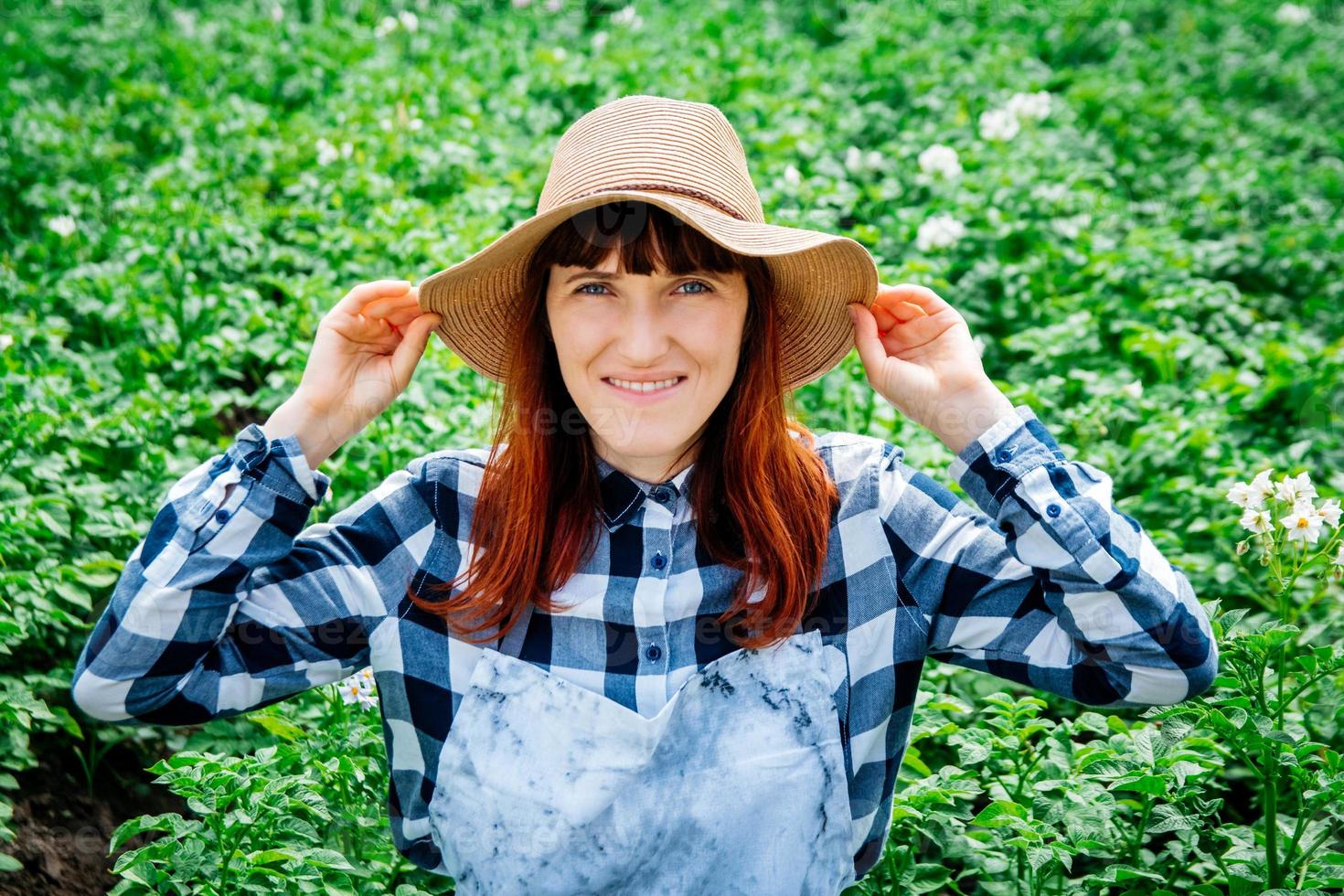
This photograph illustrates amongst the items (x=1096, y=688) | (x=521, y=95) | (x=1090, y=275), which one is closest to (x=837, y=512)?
(x=1096, y=688)

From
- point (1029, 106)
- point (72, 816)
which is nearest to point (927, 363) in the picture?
point (72, 816)

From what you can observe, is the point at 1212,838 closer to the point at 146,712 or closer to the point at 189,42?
the point at 146,712

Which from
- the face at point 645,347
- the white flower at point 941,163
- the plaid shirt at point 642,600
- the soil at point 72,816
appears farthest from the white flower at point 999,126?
the soil at point 72,816

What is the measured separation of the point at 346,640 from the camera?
71.8 inches

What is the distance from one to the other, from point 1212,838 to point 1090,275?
2.42 meters

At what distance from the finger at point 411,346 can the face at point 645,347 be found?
249 mm

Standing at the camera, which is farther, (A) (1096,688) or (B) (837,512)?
(B) (837,512)

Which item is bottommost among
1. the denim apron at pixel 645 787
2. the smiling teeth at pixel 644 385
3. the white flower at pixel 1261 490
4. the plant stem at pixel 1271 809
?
the plant stem at pixel 1271 809

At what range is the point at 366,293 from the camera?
1858 mm

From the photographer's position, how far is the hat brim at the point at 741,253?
5.45 ft

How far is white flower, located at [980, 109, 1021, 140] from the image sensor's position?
16.0 ft

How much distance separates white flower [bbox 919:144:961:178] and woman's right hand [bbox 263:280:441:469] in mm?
3063

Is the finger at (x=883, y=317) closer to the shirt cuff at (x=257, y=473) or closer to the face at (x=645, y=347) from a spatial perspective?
the face at (x=645, y=347)

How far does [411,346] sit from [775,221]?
2505 millimetres
